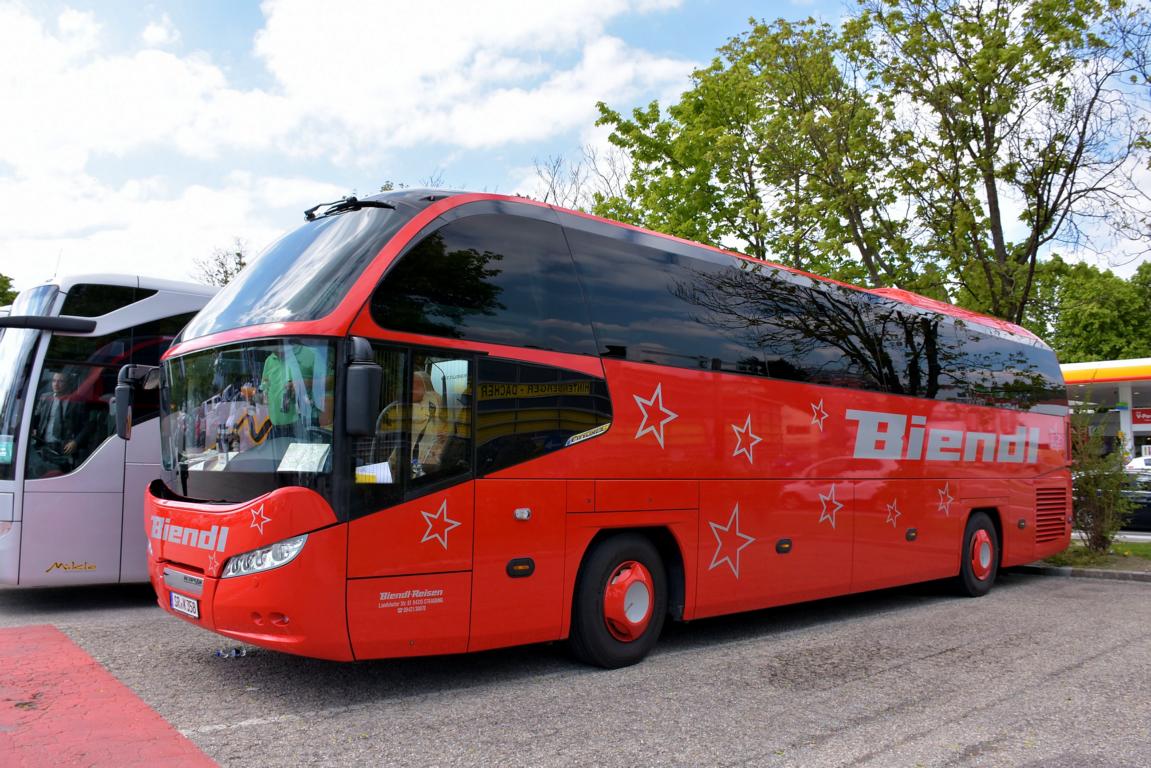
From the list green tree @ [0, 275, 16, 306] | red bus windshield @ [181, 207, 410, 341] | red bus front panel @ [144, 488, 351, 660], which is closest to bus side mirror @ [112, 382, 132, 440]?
red bus windshield @ [181, 207, 410, 341]

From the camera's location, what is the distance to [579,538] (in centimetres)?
681

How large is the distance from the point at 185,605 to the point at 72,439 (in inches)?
161

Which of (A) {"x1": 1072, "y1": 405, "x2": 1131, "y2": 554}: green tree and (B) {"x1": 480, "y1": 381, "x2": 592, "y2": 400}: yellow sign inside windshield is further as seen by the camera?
(A) {"x1": 1072, "y1": 405, "x2": 1131, "y2": 554}: green tree

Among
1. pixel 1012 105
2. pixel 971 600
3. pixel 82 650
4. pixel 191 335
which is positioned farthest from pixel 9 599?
pixel 1012 105

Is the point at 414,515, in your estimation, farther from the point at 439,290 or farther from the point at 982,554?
the point at 982,554

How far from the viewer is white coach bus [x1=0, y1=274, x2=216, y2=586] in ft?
29.2

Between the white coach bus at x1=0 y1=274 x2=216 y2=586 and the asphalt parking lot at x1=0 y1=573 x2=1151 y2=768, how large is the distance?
589 millimetres

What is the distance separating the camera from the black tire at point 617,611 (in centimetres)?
691

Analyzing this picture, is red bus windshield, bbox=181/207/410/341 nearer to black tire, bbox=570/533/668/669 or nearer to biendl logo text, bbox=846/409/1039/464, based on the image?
black tire, bbox=570/533/668/669

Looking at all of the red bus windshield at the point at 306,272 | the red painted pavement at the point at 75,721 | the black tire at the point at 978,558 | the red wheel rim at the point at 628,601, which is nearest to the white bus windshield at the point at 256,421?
the red bus windshield at the point at 306,272

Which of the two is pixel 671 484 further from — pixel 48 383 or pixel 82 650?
pixel 48 383

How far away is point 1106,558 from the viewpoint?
14.7 m

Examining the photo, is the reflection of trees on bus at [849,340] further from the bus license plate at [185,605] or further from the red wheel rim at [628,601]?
the bus license plate at [185,605]

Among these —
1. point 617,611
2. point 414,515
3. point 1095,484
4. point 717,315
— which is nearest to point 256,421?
point 414,515
